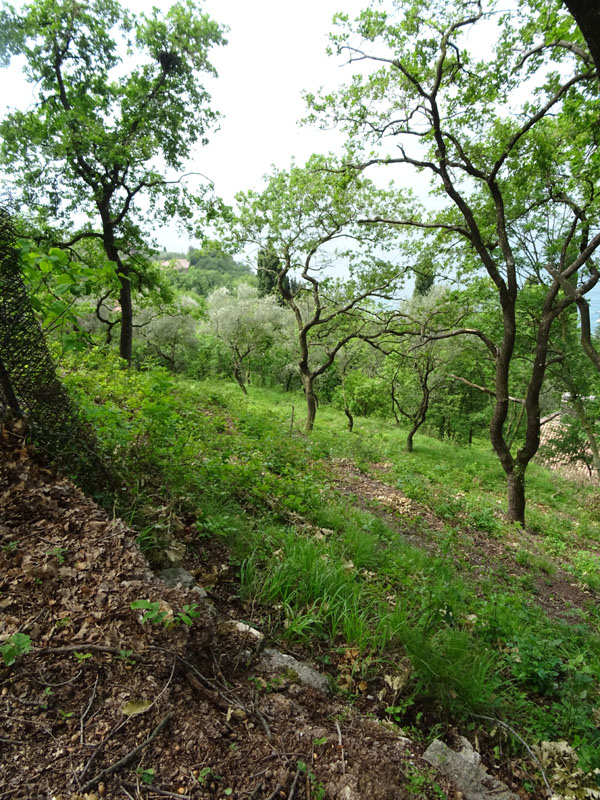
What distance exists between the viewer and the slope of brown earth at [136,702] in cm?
160

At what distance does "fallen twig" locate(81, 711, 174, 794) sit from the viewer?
150 cm

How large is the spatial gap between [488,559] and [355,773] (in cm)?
569

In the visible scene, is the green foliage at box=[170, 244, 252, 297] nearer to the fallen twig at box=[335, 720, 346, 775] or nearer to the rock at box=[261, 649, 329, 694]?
the rock at box=[261, 649, 329, 694]

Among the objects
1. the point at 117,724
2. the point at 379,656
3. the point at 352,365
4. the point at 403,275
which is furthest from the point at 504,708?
the point at 352,365

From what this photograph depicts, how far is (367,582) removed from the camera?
397 centimetres

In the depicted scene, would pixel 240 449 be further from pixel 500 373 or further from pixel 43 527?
pixel 500 373

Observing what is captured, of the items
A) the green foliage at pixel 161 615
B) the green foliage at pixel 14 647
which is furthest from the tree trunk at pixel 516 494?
the green foliage at pixel 14 647

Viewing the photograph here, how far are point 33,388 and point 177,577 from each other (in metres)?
2.05

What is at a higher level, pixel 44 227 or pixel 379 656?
pixel 44 227

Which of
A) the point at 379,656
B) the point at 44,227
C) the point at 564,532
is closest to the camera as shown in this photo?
the point at 379,656

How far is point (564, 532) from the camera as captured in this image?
1034 centimetres

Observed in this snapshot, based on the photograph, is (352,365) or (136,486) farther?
(352,365)

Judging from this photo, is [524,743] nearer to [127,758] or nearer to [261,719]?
[261,719]

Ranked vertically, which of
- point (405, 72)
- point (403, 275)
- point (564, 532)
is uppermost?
point (405, 72)
